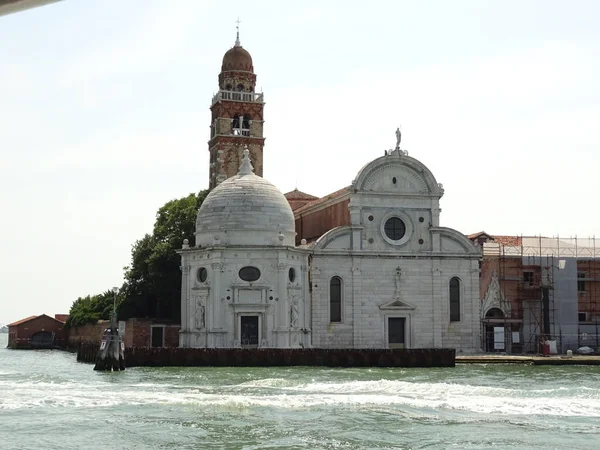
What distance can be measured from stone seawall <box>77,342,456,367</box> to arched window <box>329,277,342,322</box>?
5495mm

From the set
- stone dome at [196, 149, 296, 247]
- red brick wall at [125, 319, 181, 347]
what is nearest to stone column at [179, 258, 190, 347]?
stone dome at [196, 149, 296, 247]

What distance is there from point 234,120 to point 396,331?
18067 millimetres

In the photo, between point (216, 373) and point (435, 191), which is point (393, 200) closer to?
point (435, 191)

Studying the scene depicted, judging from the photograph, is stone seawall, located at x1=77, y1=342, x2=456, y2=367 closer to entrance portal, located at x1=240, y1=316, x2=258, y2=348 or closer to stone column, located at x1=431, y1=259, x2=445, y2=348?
entrance portal, located at x1=240, y1=316, x2=258, y2=348

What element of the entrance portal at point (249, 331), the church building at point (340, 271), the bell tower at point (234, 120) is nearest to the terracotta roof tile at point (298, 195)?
the bell tower at point (234, 120)

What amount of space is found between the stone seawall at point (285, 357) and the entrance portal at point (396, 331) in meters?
5.96

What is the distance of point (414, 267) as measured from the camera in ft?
153

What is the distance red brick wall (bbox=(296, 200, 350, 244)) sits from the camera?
4794cm

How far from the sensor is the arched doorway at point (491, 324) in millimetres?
47844

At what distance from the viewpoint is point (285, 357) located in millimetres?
39750

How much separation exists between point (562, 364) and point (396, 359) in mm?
8474

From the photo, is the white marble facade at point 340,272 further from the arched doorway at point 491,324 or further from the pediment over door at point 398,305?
the arched doorway at point 491,324

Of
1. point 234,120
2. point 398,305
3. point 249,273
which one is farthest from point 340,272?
point 234,120

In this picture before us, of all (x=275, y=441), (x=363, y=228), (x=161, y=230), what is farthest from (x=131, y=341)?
(x=275, y=441)
